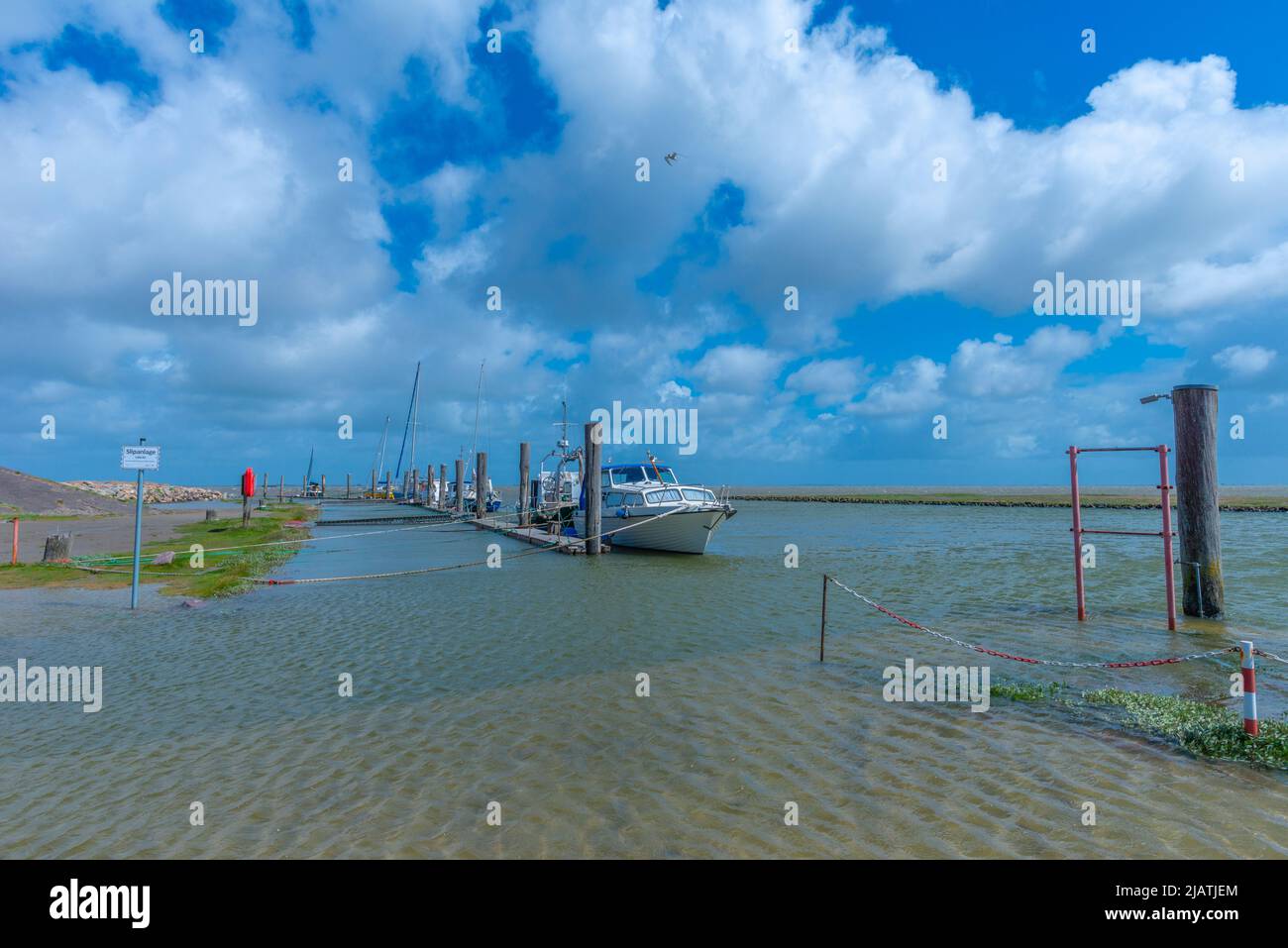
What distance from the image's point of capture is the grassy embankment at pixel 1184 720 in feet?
21.6

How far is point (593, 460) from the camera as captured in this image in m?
27.8

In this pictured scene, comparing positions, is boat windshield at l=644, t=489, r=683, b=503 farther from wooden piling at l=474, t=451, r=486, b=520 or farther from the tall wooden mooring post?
wooden piling at l=474, t=451, r=486, b=520

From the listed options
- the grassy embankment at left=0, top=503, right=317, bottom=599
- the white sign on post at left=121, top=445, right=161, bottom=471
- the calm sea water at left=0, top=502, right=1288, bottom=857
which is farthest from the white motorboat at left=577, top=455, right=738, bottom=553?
the white sign on post at left=121, top=445, right=161, bottom=471

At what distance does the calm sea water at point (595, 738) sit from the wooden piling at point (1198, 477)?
135cm

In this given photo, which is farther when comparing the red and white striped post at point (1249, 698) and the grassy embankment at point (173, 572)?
the grassy embankment at point (173, 572)

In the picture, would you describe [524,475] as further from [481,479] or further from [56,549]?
[56,549]

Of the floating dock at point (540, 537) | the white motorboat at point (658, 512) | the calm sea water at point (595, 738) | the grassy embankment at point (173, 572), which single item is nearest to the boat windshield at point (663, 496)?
the white motorboat at point (658, 512)

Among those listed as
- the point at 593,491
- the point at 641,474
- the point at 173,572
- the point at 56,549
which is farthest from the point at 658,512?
the point at 56,549

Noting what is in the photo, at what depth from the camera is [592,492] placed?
90.8ft

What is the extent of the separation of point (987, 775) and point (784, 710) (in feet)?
8.18

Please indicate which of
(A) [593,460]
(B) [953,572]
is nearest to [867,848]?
(B) [953,572]

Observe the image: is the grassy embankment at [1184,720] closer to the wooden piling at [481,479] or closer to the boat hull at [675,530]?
the boat hull at [675,530]

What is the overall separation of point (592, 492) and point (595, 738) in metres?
20.4
